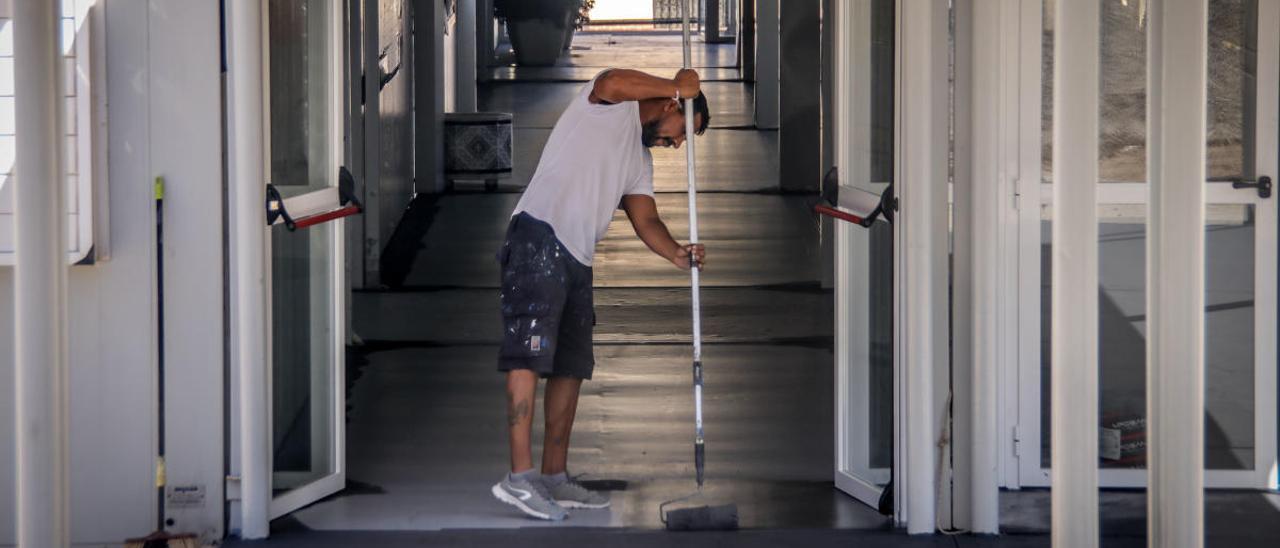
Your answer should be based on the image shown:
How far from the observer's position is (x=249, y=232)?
4.37 metres

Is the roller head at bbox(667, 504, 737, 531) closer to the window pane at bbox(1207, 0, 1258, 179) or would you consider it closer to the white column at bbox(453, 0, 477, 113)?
the window pane at bbox(1207, 0, 1258, 179)

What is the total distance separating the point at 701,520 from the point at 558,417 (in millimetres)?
613

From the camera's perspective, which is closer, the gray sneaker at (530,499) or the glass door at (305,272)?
the glass door at (305,272)

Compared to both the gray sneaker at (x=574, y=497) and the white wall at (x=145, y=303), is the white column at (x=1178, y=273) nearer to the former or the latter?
the gray sneaker at (x=574, y=497)

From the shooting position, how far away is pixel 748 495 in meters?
5.21

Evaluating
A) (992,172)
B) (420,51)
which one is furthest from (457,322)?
(992,172)

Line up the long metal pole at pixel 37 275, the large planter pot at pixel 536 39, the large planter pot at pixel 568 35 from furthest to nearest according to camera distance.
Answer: the large planter pot at pixel 568 35
the large planter pot at pixel 536 39
the long metal pole at pixel 37 275

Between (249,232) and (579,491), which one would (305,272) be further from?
(579,491)

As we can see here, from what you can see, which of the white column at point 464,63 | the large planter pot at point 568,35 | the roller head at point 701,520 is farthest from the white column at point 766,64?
the roller head at point 701,520

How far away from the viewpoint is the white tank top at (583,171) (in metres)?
4.80

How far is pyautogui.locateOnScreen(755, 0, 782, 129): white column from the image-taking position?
1449 cm

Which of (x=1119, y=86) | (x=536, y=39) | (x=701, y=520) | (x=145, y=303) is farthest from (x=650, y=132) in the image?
(x=536, y=39)

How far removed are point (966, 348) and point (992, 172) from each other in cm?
52

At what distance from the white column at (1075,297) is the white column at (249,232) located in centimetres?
233
